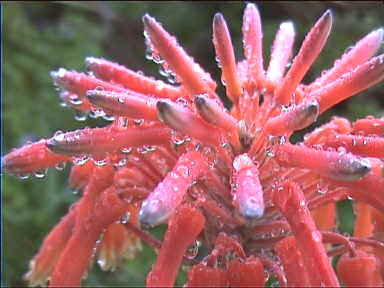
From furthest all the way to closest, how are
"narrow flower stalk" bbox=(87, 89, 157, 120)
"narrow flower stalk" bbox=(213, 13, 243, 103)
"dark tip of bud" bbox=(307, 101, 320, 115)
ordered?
"narrow flower stalk" bbox=(213, 13, 243, 103) < "narrow flower stalk" bbox=(87, 89, 157, 120) < "dark tip of bud" bbox=(307, 101, 320, 115)

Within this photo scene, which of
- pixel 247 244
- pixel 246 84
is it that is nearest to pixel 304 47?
pixel 246 84

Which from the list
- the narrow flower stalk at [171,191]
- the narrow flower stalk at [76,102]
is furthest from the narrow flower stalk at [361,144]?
the narrow flower stalk at [76,102]

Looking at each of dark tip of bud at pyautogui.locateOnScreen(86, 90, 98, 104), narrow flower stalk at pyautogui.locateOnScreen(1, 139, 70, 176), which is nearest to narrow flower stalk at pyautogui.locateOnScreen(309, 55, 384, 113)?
dark tip of bud at pyautogui.locateOnScreen(86, 90, 98, 104)

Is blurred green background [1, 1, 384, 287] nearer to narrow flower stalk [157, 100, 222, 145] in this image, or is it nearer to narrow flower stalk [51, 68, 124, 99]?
narrow flower stalk [51, 68, 124, 99]

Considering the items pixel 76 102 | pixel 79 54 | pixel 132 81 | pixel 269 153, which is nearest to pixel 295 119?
pixel 269 153

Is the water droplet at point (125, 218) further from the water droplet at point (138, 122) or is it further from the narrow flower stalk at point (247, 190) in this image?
the narrow flower stalk at point (247, 190)

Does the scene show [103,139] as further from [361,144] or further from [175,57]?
[361,144]
